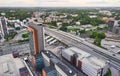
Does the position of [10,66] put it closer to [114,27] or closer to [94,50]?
[94,50]

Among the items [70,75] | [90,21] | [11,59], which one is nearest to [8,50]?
[11,59]

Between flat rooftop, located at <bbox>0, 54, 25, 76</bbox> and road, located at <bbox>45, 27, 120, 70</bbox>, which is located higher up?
road, located at <bbox>45, 27, 120, 70</bbox>

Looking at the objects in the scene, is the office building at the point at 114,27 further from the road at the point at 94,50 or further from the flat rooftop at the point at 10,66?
the flat rooftop at the point at 10,66

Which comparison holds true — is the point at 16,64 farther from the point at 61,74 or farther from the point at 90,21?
the point at 90,21

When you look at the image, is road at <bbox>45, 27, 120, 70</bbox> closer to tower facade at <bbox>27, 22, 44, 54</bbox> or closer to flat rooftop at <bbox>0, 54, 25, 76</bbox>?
tower facade at <bbox>27, 22, 44, 54</bbox>

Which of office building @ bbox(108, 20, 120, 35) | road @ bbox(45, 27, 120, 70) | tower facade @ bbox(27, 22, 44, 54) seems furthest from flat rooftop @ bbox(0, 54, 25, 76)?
office building @ bbox(108, 20, 120, 35)

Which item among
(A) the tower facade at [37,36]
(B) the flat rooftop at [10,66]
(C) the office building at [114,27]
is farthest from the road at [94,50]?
(C) the office building at [114,27]

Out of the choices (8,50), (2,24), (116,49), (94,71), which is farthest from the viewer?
(2,24)

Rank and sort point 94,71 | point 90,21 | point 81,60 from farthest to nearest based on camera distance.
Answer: point 90,21 < point 81,60 < point 94,71
